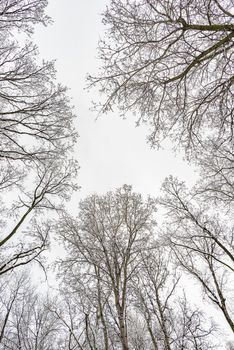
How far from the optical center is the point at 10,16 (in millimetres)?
5672

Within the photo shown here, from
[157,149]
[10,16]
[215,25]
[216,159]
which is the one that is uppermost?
[10,16]

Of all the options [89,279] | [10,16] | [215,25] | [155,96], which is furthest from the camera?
[89,279]

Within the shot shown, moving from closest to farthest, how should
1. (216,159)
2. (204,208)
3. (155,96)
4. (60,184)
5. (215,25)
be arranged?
(215,25) < (155,96) < (60,184) < (216,159) < (204,208)

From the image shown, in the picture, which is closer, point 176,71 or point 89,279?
point 176,71

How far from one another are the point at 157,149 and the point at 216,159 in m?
4.16

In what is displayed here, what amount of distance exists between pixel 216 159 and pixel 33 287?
16.9 meters

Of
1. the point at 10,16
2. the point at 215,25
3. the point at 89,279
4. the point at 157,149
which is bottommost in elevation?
the point at 89,279

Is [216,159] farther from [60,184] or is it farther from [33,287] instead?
[33,287]

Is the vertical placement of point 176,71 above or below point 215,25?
above

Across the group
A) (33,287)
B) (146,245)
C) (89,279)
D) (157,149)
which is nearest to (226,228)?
(146,245)

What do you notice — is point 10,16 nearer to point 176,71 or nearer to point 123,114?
point 123,114

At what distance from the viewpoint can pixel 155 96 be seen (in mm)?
6051

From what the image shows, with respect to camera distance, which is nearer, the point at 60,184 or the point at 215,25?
the point at 215,25

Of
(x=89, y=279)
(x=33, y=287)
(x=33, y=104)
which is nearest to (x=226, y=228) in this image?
(x=89, y=279)
